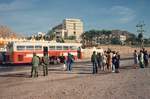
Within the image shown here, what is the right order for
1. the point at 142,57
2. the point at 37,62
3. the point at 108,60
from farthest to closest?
the point at 142,57 < the point at 108,60 < the point at 37,62

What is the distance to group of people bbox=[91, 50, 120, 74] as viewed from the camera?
25766 mm

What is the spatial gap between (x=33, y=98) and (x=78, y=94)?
211 cm

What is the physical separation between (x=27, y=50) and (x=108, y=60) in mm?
16628

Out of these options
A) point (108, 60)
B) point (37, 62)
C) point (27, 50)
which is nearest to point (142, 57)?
point (108, 60)

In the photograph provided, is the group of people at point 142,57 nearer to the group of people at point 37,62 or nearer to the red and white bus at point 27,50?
the group of people at point 37,62

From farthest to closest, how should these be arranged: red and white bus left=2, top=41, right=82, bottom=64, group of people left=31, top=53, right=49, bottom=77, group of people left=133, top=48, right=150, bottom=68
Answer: red and white bus left=2, top=41, right=82, bottom=64, group of people left=133, top=48, right=150, bottom=68, group of people left=31, top=53, right=49, bottom=77

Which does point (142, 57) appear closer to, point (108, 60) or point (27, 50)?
point (108, 60)

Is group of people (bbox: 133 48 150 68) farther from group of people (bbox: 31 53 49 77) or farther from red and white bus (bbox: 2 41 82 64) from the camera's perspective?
red and white bus (bbox: 2 41 82 64)

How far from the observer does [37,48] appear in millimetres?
41969

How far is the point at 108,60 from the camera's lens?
26.8m

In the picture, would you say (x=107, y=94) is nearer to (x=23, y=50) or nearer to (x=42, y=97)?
(x=42, y=97)

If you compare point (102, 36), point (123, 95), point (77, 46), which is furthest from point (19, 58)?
point (102, 36)

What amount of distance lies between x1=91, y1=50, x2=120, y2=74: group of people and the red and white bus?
14.5 meters

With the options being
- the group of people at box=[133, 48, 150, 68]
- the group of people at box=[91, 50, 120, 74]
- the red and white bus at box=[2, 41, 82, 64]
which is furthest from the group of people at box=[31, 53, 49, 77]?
the red and white bus at box=[2, 41, 82, 64]
